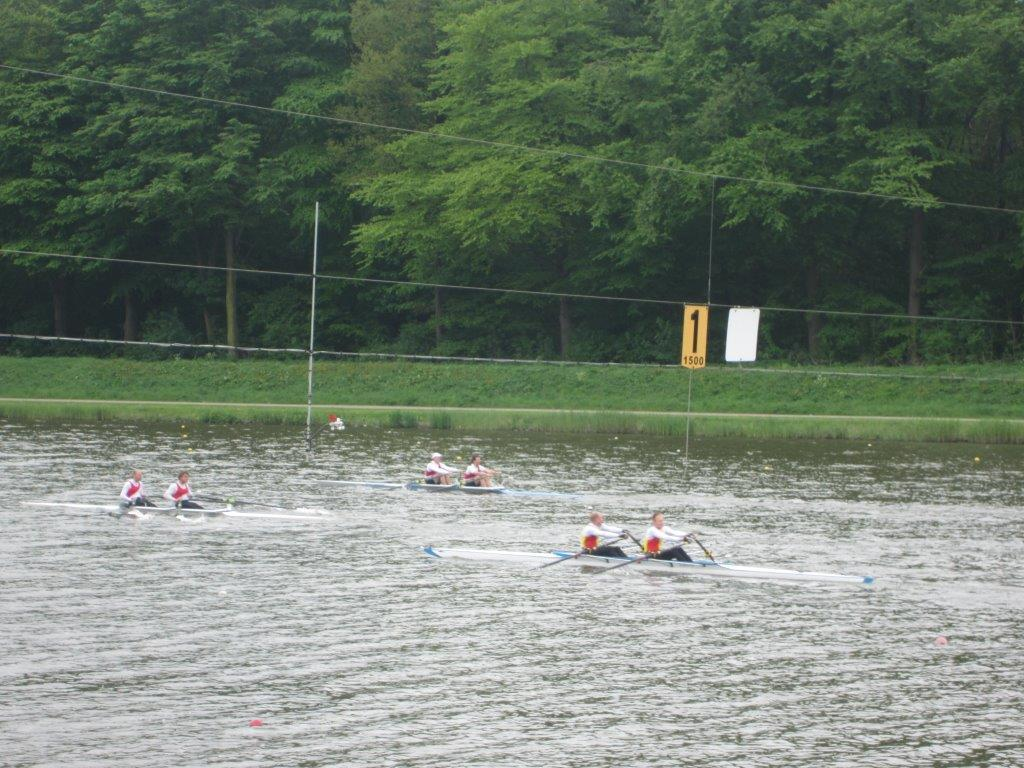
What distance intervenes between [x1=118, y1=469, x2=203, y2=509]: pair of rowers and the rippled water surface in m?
0.78

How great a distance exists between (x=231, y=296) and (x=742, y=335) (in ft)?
95.7

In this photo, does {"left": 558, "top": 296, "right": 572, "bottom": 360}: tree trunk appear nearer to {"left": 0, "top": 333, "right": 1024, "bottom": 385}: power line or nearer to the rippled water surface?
{"left": 0, "top": 333, "right": 1024, "bottom": 385}: power line

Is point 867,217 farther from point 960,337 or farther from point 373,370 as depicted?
point 373,370

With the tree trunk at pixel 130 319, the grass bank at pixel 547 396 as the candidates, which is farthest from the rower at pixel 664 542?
the tree trunk at pixel 130 319

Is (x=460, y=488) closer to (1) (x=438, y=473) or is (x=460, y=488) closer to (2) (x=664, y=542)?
(1) (x=438, y=473)

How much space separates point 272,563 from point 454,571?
154 inches

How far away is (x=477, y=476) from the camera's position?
3806 cm

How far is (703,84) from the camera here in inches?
2473

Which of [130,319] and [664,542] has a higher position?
[130,319]

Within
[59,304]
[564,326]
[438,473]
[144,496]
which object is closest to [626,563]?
[438,473]

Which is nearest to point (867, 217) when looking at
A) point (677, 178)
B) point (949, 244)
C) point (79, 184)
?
point (949, 244)

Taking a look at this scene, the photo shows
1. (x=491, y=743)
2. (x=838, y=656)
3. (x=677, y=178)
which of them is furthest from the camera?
(x=677, y=178)

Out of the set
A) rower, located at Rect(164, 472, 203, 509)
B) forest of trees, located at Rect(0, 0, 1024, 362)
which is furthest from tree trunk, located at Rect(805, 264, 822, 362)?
rower, located at Rect(164, 472, 203, 509)

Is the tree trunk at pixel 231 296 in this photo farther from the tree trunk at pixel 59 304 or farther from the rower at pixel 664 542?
the rower at pixel 664 542
